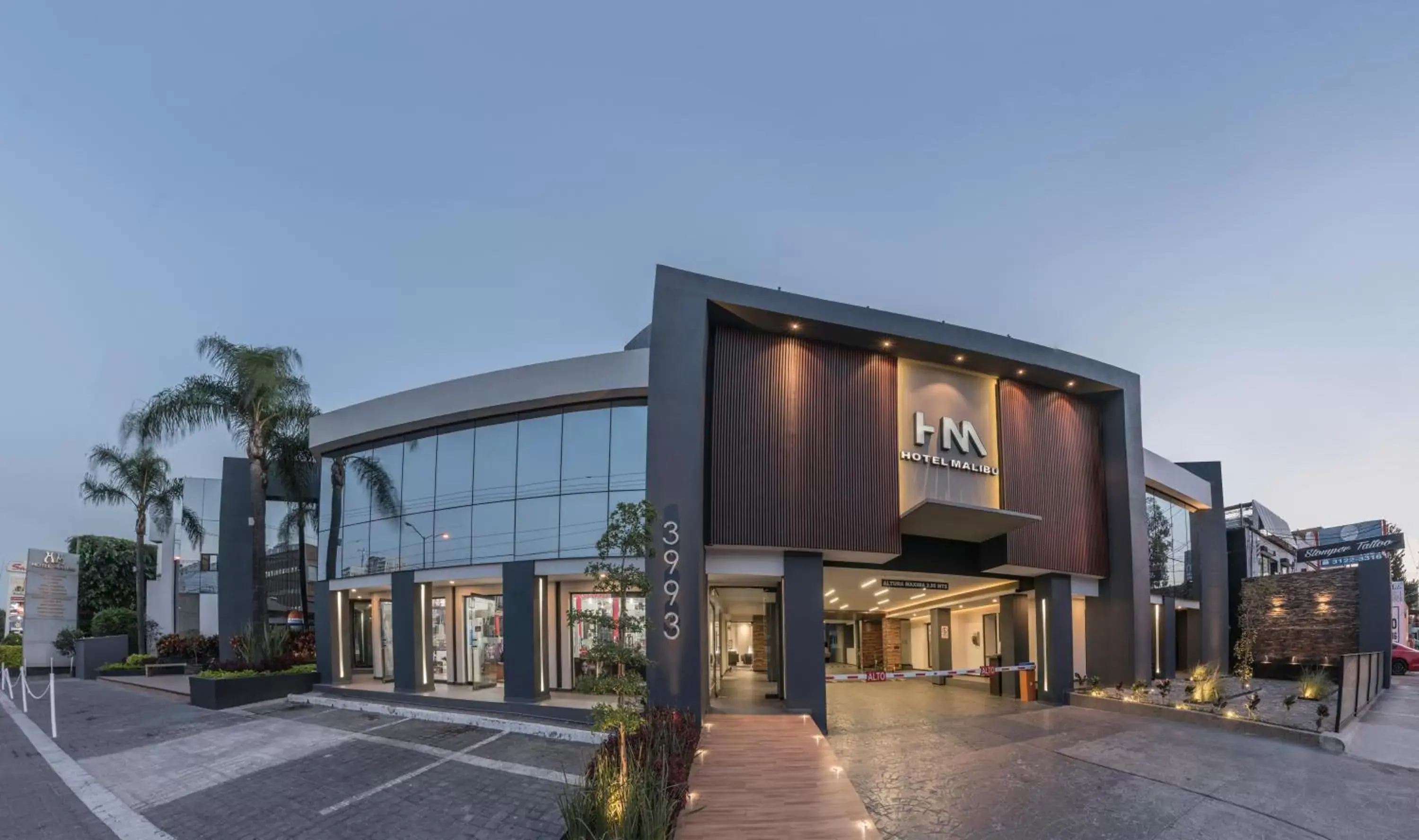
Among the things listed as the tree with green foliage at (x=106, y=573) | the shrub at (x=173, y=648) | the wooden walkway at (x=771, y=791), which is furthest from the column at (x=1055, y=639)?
the tree with green foliage at (x=106, y=573)

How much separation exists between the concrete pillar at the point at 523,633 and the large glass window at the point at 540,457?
1.76 m

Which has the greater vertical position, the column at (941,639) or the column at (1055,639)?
the column at (1055,639)

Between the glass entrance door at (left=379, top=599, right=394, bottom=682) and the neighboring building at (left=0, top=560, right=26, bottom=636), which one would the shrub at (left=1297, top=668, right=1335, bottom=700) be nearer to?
the glass entrance door at (left=379, top=599, right=394, bottom=682)

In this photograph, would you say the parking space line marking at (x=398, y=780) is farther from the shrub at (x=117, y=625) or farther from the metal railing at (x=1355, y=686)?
the shrub at (x=117, y=625)

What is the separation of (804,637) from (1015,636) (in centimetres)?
908

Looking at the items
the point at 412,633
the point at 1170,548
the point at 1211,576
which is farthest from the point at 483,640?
the point at 1211,576

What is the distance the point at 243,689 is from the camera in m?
17.8

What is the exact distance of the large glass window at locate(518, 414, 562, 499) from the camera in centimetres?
1623

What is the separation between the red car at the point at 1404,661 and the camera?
91.7 ft

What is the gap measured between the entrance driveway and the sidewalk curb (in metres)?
5.13

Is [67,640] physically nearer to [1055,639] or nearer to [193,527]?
[193,527]

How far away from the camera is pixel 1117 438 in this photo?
1923 cm

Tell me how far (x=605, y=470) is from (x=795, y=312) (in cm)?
559

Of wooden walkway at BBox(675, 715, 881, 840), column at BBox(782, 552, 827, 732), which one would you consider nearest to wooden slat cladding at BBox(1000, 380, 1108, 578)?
column at BBox(782, 552, 827, 732)
